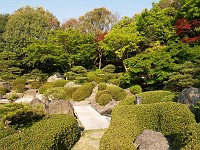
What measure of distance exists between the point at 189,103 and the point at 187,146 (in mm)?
4037

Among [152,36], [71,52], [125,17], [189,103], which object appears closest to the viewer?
[189,103]

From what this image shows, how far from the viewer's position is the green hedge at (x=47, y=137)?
4664 millimetres

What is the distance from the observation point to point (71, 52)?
76.6ft

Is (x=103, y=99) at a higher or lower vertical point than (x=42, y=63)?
lower

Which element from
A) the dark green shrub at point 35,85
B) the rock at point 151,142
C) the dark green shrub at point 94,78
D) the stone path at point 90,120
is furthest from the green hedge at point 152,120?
the dark green shrub at point 35,85

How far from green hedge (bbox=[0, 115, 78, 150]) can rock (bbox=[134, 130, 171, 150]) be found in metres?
1.87

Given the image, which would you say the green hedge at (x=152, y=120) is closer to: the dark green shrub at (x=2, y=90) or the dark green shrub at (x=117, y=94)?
the dark green shrub at (x=117, y=94)

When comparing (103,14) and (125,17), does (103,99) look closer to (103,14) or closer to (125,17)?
(125,17)

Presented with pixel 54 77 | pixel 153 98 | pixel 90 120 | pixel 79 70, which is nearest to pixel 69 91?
pixel 79 70

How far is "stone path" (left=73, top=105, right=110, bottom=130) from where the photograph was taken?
27.0ft

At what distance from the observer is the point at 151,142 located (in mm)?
5988

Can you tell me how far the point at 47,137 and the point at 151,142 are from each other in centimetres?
267

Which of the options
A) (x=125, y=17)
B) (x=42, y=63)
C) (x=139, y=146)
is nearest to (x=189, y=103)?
(x=139, y=146)

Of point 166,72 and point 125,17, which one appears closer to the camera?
point 166,72
